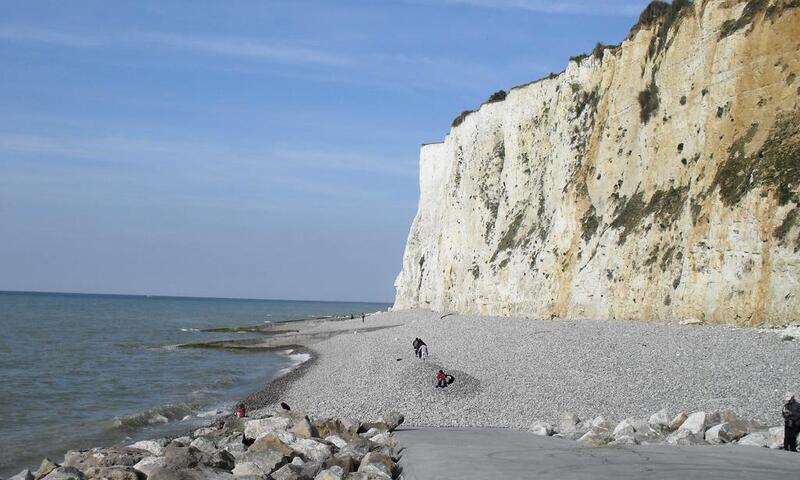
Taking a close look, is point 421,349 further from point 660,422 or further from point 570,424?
point 660,422

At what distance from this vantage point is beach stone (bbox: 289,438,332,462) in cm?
997

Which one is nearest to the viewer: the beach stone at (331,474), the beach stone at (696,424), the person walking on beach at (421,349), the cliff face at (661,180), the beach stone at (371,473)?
the beach stone at (371,473)

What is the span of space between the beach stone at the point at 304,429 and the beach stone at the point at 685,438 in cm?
515

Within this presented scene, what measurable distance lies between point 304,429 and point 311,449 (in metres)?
0.83

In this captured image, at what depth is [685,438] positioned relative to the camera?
9.70 metres

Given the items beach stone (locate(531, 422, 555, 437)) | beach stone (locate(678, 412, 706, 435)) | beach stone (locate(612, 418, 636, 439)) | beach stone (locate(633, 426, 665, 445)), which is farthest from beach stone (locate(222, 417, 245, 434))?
beach stone (locate(678, 412, 706, 435))

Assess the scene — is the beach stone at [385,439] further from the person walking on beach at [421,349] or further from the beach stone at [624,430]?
the person walking on beach at [421,349]

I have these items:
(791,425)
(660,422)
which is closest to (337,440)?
(660,422)

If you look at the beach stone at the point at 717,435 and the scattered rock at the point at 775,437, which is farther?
the beach stone at the point at 717,435

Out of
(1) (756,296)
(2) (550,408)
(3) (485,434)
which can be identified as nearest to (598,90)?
(1) (756,296)

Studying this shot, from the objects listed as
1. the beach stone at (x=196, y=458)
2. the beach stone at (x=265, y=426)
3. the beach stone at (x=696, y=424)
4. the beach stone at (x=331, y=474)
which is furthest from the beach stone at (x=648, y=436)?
the beach stone at (x=196, y=458)

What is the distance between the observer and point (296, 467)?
30.6ft

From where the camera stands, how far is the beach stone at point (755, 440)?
9422 mm

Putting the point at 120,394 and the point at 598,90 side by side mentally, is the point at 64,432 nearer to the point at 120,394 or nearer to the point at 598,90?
the point at 120,394
